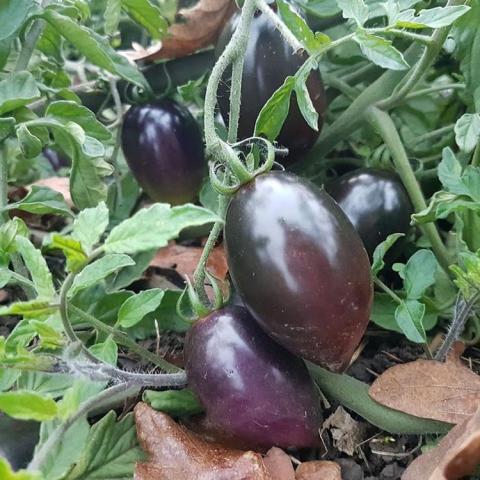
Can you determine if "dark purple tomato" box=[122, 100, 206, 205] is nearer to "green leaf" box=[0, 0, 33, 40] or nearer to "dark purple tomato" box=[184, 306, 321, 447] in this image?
"green leaf" box=[0, 0, 33, 40]

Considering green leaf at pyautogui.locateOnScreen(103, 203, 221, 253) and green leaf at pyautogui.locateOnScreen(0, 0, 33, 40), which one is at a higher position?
green leaf at pyautogui.locateOnScreen(0, 0, 33, 40)

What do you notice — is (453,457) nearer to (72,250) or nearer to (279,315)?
(279,315)

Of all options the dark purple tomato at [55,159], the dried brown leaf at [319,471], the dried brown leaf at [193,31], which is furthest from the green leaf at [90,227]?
the dark purple tomato at [55,159]

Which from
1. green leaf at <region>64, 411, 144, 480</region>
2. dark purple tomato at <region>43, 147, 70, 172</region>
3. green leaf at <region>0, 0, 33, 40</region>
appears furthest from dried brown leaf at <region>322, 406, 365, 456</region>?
dark purple tomato at <region>43, 147, 70, 172</region>

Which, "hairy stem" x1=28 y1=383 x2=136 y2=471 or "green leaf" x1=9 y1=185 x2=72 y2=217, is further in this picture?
"green leaf" x1=9 y1=185 x2=72 y2=217

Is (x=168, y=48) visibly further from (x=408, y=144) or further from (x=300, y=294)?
(x=300, y=294)

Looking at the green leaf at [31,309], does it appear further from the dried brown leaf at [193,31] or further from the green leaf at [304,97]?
the dried brown leaf at [193,31]
